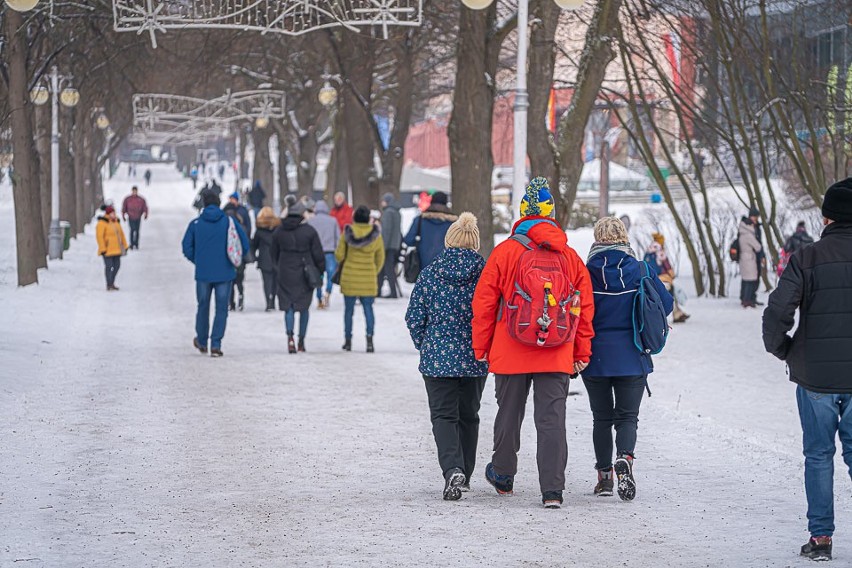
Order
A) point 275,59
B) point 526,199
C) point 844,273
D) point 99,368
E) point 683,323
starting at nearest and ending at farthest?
point 844,273
point 526,199
point 99,368
point 683,323
point 275,59

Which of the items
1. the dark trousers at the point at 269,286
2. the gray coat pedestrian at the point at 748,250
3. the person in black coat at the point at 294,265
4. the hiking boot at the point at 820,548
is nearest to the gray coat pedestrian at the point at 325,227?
the dark trousers at the point at 269,286

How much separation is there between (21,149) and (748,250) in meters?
12.6

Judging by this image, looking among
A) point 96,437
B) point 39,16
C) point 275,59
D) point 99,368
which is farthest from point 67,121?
point 96,437

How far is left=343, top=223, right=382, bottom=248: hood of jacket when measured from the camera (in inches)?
672

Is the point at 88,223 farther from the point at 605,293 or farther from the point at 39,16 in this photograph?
the point at 605,293

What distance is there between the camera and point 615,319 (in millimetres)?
8406

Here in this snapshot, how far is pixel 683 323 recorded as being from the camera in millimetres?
22359

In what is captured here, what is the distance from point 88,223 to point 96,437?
1922 inches

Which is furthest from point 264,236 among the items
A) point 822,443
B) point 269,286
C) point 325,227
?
point 822,443

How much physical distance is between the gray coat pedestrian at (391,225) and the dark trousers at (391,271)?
0.34 feet

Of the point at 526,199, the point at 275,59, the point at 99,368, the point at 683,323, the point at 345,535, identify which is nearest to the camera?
the point at 345,535

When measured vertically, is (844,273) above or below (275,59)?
below

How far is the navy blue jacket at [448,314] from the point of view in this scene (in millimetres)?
8523

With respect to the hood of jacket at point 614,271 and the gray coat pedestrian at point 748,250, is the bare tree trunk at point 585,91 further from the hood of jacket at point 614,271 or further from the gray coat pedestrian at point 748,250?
the hood of jacket at point 614,271
